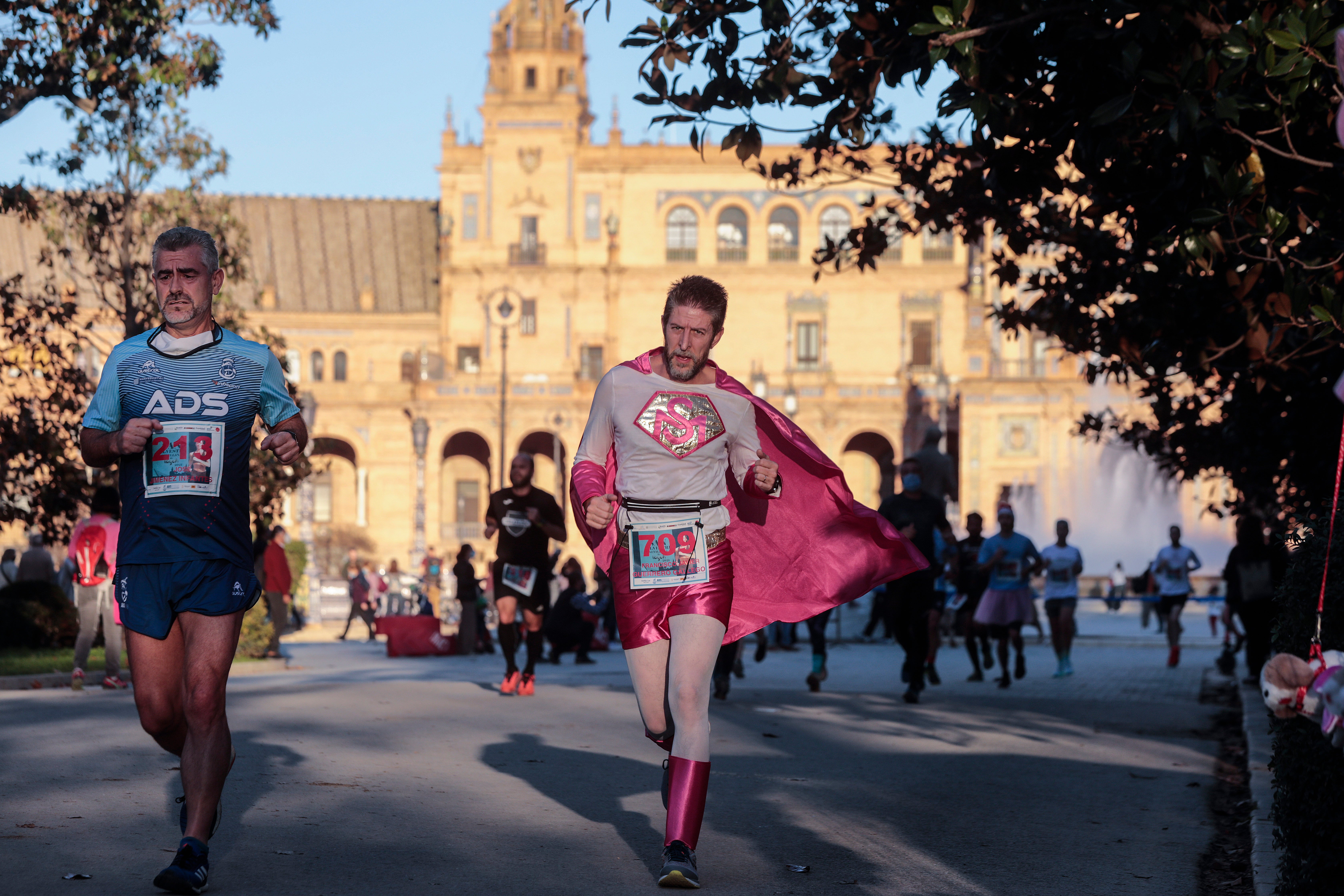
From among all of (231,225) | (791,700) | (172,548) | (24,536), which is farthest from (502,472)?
(172,548)

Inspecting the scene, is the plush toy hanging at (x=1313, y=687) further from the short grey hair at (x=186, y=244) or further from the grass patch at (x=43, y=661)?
the grass patch at (x=43, y=661)

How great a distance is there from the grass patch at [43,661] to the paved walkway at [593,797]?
2.96 m

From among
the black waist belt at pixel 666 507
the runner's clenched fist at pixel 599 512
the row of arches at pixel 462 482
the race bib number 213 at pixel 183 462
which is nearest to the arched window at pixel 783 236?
the row of arches at pixel 462 482

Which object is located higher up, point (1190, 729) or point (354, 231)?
point (354, 231)

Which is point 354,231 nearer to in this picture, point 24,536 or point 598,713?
point 24,536

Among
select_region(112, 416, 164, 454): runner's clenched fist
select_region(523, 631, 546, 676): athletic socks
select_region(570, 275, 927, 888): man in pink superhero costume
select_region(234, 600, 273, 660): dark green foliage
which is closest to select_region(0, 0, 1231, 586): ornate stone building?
select_region(234, 600, 273, 660): dark green foliage

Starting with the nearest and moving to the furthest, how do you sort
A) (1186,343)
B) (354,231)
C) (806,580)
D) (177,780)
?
(806,580)
(177,780)
(1186,343)
(354,231)

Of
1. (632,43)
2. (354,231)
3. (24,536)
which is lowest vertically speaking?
(24,536)

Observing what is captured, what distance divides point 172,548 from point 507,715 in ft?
20.7

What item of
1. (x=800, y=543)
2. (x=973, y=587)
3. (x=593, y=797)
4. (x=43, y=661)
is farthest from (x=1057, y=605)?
(x=800, y=543)

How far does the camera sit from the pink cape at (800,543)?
6469 millimetres

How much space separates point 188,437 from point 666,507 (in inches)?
64.3

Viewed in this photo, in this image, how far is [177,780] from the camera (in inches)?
287

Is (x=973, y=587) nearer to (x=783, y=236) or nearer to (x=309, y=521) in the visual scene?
(x=309, y=521)
